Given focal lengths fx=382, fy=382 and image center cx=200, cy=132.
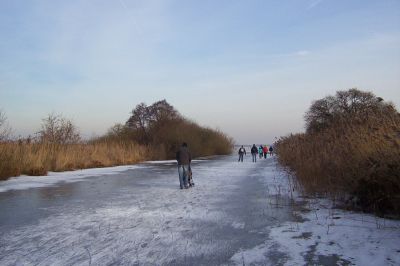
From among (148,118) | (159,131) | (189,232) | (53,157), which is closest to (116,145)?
(53,157)

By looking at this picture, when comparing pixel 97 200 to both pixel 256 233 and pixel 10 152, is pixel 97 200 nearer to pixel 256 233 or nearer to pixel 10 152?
pixel 256 233

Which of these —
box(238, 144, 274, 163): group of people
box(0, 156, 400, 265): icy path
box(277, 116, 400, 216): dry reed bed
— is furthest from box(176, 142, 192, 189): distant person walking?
box(238, 144, 274, 163): group of people

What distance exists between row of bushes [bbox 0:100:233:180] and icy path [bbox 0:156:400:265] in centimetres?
916

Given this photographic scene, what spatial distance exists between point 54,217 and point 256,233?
15.6 ft

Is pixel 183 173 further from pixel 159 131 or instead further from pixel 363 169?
pixel 159 131

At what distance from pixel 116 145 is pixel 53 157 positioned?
11.0 meters

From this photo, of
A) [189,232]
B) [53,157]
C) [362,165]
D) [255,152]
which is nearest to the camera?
[189,232]

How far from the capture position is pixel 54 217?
29.0 ft

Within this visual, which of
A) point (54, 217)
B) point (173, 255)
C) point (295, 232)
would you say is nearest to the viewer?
point (173, 255)

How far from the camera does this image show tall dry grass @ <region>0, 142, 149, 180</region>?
18.9m

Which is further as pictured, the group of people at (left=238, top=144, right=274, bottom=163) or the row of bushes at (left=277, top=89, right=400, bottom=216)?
the group of people at (left=238, top=144, right=274, bottom=163)

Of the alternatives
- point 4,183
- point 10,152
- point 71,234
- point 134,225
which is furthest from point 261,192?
point 10,152

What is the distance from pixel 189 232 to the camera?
7289 millimetres

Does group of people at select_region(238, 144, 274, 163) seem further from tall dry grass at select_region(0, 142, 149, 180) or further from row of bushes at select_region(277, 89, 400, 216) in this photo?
row of bushes at select_region(277, 89, 400, 216)
